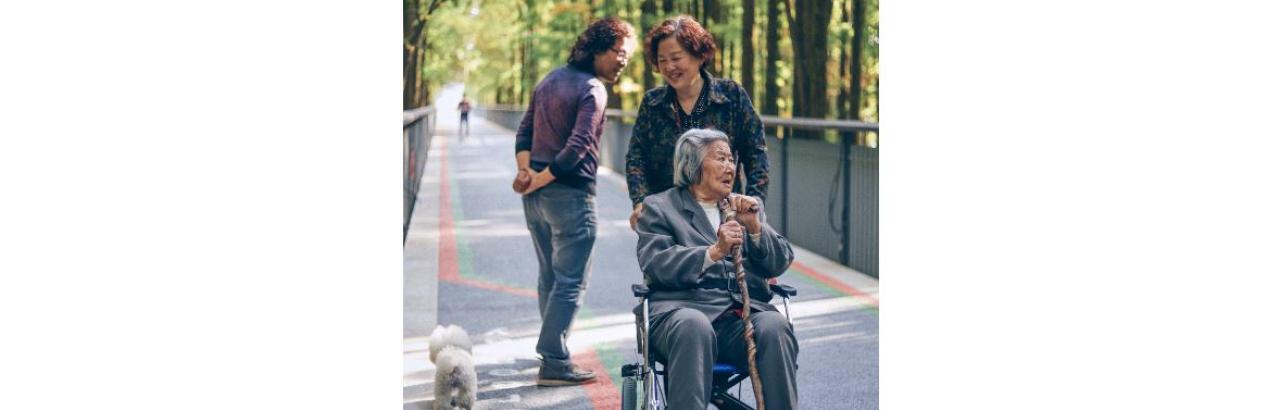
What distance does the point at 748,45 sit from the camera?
11695 mm

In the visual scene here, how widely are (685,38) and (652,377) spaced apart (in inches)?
43.0

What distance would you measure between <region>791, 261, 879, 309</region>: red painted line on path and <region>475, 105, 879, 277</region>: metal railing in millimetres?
147

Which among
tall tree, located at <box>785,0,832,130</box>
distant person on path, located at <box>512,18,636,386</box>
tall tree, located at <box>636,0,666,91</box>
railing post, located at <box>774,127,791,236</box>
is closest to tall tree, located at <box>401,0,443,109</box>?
distant person on path, located at <box>512,18,636,386</box>

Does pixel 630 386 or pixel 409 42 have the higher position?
pixel 409 42

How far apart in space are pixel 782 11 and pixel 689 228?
391 centimetres

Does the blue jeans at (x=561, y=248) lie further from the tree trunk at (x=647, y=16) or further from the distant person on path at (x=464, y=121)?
the tree trunk at (x=647, y=16)

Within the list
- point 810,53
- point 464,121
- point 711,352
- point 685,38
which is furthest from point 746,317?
point 810,53

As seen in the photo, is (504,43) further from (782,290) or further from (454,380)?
(782,290)

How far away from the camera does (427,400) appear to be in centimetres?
580

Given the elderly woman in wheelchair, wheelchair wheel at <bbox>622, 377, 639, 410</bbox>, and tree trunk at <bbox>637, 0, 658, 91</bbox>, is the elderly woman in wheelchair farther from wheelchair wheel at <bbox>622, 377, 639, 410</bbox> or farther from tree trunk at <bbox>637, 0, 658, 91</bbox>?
tree trunk at <bbox>637, 0, 658, 91</bbox>
